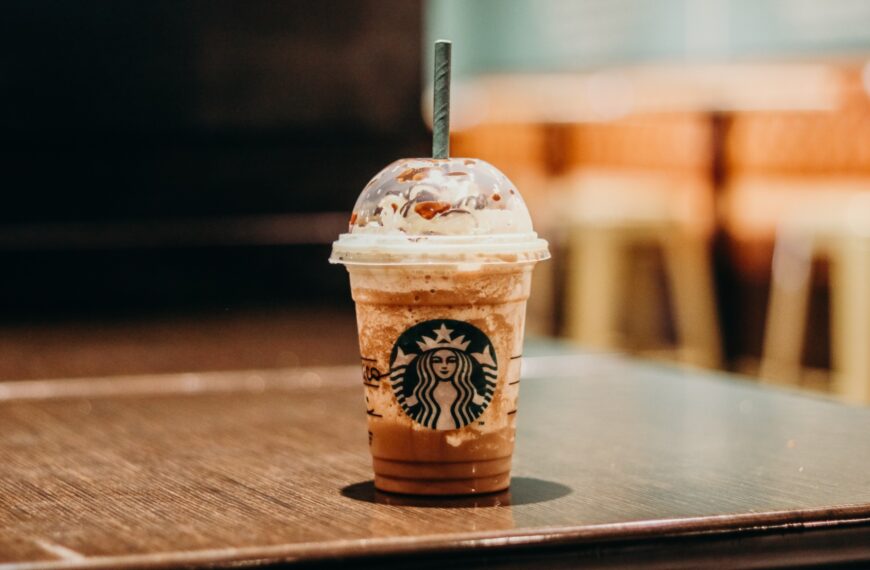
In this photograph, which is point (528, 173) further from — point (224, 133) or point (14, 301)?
point (14, 301)

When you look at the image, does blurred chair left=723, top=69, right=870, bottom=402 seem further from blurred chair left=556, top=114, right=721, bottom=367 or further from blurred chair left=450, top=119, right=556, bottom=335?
blurred chair left=450, top=119, right=556, bottom=335

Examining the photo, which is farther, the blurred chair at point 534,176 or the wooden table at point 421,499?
the blurred chair at point 534,176

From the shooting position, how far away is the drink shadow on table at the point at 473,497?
1201mm

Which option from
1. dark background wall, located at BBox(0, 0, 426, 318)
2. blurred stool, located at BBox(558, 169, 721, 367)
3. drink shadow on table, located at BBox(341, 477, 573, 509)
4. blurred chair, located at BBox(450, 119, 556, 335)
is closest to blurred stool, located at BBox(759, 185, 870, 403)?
blurred stool, located at BBox(558, 169, 721, 367)

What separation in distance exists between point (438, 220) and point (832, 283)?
3.24 metres

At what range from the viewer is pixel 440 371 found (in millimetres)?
1210

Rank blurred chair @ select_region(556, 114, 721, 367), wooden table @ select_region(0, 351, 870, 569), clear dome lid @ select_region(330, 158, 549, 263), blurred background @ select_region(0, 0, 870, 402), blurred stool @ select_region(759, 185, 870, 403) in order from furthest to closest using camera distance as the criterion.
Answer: blurred chair @ select_region(556, 114, 721, 367)
blurred stool @ select_region(759, 185, 870, 403)
blurred background @ select_region(0, 0, 870, 402)
clear dome lid @ select_region(330, 158, 549, 263)
wooden table @ select_region(0, 351, 870, 569)

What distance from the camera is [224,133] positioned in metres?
3.31

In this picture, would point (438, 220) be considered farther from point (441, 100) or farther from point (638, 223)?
point (638, 223)

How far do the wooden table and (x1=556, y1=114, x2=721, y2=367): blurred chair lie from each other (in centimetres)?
288

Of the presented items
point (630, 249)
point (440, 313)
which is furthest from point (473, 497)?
point (630, 249)

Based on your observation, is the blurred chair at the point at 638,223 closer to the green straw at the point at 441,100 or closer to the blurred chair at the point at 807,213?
the blurred chair at the point at 807,213

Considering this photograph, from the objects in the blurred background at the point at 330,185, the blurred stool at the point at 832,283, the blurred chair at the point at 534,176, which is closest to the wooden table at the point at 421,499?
the blurred background at the point at 330,185

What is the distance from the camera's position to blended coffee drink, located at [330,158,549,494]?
3.95 ft
